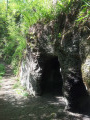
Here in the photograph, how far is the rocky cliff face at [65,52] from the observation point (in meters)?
3.35

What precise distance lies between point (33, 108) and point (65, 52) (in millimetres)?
2594

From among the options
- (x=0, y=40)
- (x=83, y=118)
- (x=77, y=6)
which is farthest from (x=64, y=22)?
(x=0, y=40)

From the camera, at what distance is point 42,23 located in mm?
5270

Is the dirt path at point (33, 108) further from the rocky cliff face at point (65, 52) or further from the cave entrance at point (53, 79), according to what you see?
the cave entrance at point (53, 79)

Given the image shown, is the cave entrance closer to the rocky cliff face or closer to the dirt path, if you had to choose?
the rocky cliff face

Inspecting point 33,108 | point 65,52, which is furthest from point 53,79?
point 65,52

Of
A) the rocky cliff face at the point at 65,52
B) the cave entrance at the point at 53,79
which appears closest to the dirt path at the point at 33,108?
the rocky cliff face at the point at 65,52

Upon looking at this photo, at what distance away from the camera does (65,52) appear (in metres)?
4.16

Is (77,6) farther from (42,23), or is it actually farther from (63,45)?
(42,23)

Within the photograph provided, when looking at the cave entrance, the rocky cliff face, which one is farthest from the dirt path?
the cave entrance

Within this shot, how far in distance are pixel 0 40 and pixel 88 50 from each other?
15026mm

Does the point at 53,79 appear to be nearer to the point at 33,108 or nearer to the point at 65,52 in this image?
the point at 33,108

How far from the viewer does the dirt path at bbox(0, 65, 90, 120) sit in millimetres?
4253

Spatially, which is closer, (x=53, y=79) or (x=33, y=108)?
(x=33, y=108)
